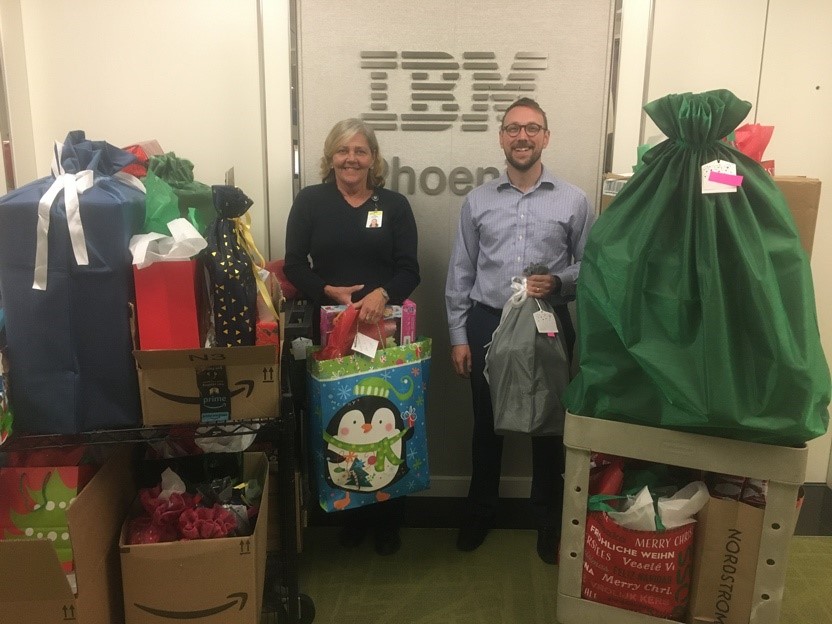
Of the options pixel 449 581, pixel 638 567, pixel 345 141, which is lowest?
pixel 449 581

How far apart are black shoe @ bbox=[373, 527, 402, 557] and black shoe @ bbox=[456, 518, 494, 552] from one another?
0.24 meters

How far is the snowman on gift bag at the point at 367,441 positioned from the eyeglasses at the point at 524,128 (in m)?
0.91

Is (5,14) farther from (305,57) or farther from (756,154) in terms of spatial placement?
(756,154)

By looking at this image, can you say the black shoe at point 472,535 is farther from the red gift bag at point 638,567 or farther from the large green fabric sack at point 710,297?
the large green fabric sack at point 710,297

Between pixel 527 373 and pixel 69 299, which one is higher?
pixel 69 299

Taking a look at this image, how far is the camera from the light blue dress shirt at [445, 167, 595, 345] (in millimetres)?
2227

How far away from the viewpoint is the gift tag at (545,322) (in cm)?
207

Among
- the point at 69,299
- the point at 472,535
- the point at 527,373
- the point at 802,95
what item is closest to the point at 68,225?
the point at 69,299

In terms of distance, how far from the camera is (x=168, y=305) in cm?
156

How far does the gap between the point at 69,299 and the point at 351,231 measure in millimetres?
980

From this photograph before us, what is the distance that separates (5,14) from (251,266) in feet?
4.71

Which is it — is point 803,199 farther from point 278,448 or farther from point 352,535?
point 352,535

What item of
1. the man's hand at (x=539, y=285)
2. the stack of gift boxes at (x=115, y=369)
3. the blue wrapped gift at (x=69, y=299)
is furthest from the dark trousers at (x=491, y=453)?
the blue wrapped gift at (x=69, y=299)

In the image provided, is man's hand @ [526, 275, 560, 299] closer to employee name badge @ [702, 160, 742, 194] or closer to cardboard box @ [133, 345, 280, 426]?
employee name badge @ [702, 160, 742, 194]
